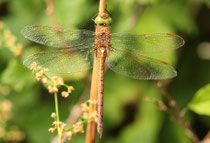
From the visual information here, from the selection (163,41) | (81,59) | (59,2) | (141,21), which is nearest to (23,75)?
(81,59)

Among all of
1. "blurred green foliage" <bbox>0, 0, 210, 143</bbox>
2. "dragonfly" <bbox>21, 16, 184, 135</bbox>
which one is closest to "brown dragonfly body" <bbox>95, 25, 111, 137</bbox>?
"dragonfly" <bbox>21, 16, 184, 135</bbox>

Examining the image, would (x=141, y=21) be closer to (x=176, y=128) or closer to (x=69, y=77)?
(x=69, y=77)

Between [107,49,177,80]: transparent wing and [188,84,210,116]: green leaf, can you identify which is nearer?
[188,84,210,116]: green leaf

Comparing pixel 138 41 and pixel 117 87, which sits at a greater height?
pixel 138 41

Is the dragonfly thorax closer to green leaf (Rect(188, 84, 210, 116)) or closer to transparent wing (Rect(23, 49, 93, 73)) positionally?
transparent wing (Rect(23, 49, 93, 73))

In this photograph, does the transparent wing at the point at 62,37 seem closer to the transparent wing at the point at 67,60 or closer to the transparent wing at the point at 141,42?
the transparent wing at the point at 67,60
